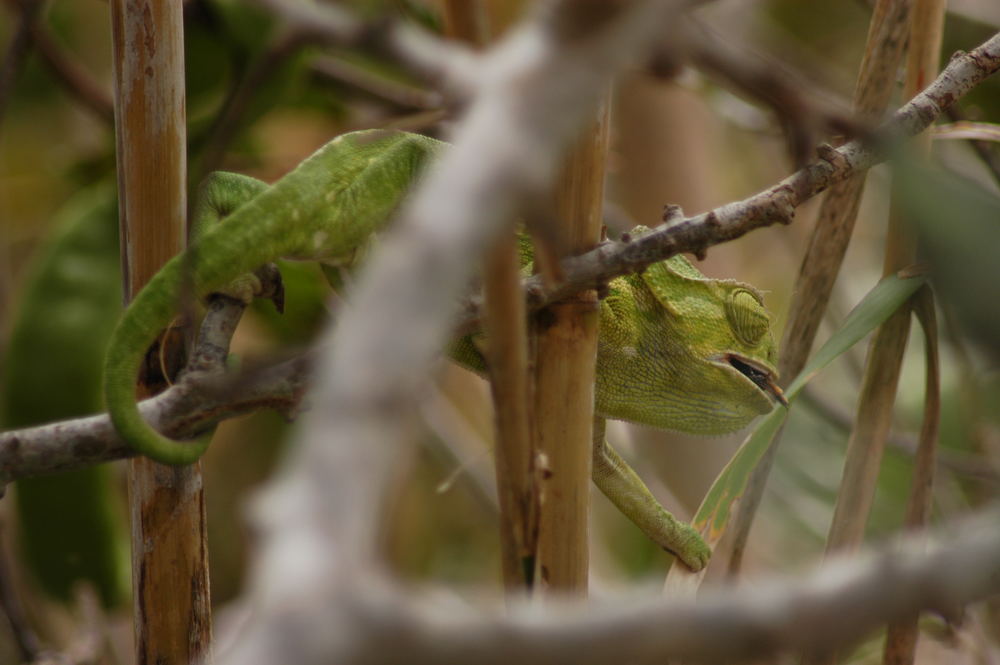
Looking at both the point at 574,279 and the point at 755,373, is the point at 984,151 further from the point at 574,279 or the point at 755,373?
the point at 574,279

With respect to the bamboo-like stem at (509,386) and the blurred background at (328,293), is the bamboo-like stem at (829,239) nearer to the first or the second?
the blurred background at (328,293)

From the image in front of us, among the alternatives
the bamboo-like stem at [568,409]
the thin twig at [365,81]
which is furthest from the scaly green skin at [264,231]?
the thin twig at [365,81]

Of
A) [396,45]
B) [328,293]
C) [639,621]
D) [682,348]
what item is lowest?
[639,621]

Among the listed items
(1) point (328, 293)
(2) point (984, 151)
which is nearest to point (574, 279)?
(2) point (984, 151)

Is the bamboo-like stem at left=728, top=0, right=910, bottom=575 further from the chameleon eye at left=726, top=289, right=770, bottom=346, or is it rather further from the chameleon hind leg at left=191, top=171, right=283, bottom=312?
the chameleon hind leg at left=191, top=171, right=283, bottom=312

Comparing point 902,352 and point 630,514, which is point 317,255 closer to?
point 630,514

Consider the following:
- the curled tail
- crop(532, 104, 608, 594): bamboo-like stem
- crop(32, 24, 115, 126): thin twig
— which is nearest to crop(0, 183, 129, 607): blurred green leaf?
crop(32, 24, 115, 126): thin twig

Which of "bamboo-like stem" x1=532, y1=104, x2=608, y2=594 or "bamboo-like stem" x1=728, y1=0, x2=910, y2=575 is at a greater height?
"bamboo-like stem" x1=728, y1=0, x2=910, y2=575
